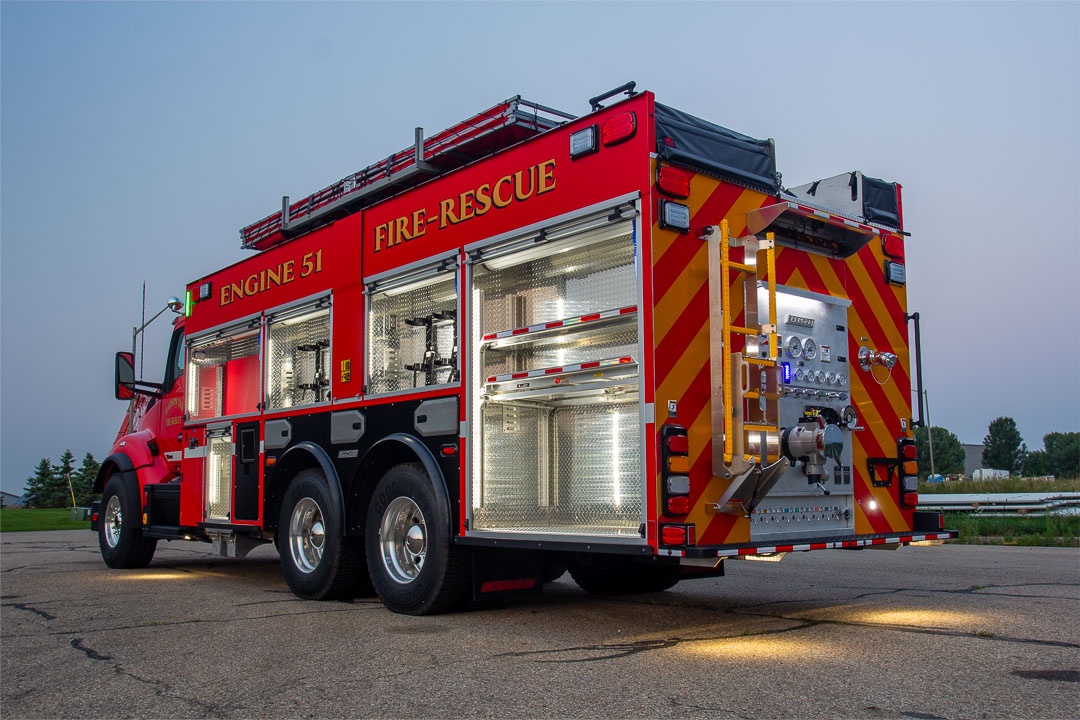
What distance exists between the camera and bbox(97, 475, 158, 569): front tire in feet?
36.6

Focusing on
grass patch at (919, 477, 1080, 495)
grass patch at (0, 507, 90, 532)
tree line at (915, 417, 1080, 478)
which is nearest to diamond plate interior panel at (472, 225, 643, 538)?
grass patch at (0, 507, 90, 532)

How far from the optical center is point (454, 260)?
23.5 feet

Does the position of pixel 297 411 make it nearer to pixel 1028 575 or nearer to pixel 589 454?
pixel 589 454

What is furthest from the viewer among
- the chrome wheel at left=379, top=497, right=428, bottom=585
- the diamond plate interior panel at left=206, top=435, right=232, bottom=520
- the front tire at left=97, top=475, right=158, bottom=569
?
the front tire at left=97, top=475, right=158, bottom=569

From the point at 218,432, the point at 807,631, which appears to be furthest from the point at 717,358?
the point at 218,432

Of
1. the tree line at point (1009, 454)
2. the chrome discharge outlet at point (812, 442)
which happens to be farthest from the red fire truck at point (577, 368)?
the tree line at point (1009, 454)

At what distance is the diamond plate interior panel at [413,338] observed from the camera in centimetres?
739

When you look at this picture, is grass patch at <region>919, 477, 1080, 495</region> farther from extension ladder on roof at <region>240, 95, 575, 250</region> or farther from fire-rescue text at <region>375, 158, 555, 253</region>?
fire-rescue text at <region>375, 158, 555, 253</region>

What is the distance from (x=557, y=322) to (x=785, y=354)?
1.49 metres

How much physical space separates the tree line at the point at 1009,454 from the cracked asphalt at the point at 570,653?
3764 inches

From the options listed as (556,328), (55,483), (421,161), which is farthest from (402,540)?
(55,483)

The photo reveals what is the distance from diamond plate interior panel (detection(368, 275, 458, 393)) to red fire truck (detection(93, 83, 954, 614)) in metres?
0.03

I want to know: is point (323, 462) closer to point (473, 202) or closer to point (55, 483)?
point (473, 202)

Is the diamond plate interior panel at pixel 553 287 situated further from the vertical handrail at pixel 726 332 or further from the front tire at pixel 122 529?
the front tire at pixel 122 529
